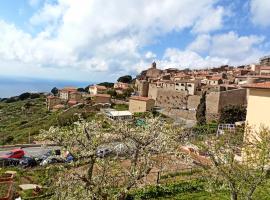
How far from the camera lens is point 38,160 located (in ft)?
107

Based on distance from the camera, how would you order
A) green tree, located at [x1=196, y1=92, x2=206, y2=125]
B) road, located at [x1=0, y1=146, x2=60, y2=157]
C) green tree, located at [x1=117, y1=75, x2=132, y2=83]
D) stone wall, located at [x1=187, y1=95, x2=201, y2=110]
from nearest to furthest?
road, located at [x1=0, y1=146, x2=60, y2=157] < green tree, located at [x1=196, y1=92, x2=206, y2=125] < stone wall, located at [x1=187, y1=95, x2=201, y2=110] < green tree, located at [x1=117, y1=75, x2=132, y2=83]

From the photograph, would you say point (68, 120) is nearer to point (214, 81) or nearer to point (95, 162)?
point (214, 81)

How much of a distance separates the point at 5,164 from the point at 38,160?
3.02m

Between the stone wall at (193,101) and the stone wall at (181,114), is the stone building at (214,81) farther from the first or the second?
the stone wall at (181,114)

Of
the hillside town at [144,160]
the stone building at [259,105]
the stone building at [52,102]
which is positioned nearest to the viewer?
the hillside town at [144,160]

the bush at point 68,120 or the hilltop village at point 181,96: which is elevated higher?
the hilltop village at point 181,96

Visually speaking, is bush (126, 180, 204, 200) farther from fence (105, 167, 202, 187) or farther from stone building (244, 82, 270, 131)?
stone building (244, 82, 270, 131)

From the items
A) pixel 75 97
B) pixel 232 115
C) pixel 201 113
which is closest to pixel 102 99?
pixel 75 97

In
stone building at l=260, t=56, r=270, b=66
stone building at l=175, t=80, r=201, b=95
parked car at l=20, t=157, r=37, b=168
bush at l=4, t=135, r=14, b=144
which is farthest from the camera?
stone building at l=260, t=56, r=270, b=66

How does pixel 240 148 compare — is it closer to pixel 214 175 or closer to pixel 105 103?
pixel 214 175

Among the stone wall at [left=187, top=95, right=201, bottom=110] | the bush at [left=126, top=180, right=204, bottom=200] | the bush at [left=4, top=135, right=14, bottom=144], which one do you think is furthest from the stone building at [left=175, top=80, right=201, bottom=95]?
the bush at [left=126, top=180, right=204, bottom=200]

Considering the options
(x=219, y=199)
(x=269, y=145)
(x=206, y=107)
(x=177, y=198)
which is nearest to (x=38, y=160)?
(x=177, y=198)

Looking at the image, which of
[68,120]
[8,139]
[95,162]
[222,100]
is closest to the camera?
[95,162]

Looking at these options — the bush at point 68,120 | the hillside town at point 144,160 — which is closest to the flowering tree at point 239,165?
the hillside town at point 144,160
